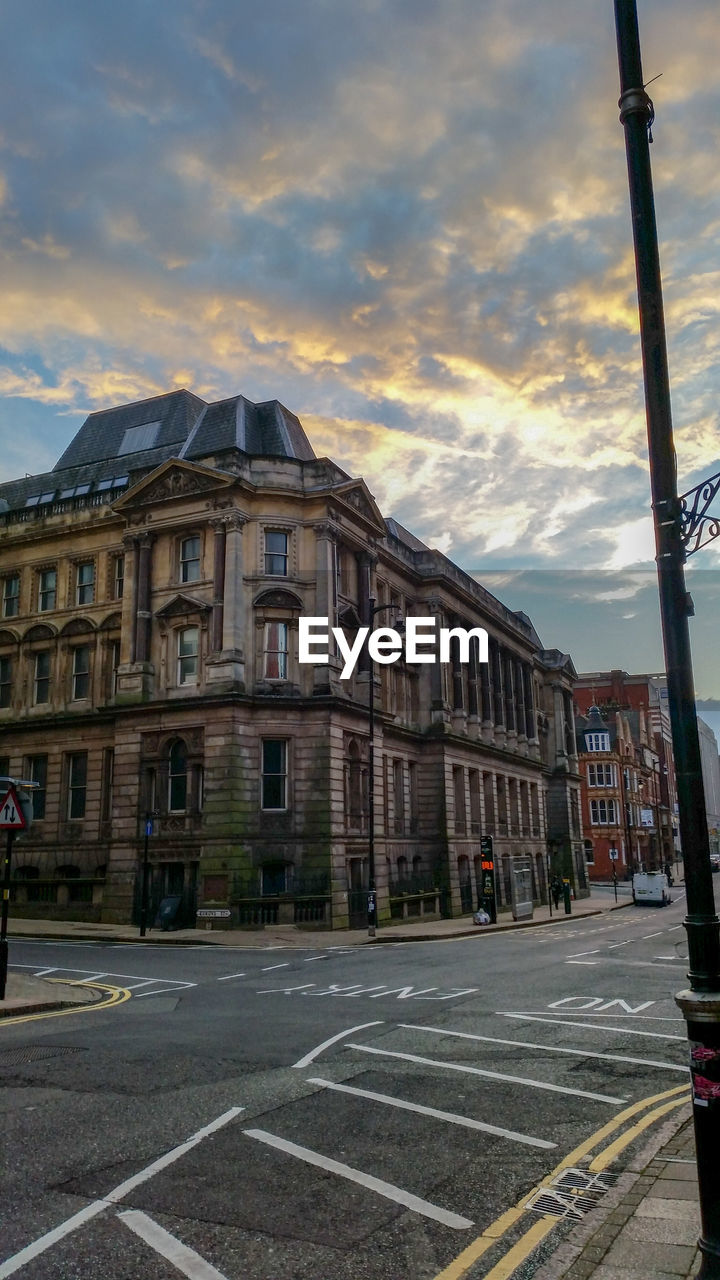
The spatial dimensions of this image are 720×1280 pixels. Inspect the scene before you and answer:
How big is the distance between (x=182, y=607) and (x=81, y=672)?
26.2 feet

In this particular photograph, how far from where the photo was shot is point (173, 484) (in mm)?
41000

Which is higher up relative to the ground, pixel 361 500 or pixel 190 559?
pixel 361 500

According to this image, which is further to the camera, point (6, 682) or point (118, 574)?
point (6, 682)

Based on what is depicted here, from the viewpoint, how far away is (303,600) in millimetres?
39688

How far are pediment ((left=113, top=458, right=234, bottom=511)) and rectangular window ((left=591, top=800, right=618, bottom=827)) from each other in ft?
228

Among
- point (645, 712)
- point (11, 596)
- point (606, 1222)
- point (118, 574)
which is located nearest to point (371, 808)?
point (118, 574)

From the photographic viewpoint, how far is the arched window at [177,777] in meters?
38.5

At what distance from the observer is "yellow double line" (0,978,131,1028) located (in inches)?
569

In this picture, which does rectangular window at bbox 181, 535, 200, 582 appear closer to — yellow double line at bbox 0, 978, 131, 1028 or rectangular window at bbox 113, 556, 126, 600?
rectangular window at bbox 113, 556, 126, 600

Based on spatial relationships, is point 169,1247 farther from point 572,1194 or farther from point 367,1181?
point 572,1194

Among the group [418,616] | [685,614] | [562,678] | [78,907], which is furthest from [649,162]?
[562,678]

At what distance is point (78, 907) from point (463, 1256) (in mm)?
37649

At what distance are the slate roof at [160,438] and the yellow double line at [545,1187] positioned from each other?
112 ft

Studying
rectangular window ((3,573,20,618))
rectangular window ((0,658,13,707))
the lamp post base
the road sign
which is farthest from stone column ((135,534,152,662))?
the lamp post base
